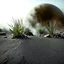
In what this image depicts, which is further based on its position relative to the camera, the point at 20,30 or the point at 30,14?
the point at 30,14

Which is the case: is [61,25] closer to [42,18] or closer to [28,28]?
[42,18]

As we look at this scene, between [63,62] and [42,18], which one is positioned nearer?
[63,62]

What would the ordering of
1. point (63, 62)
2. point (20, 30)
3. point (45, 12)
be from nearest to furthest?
point (63, 62) → point (20, 30) → point (45, 12)

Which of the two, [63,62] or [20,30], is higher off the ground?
[20,30]

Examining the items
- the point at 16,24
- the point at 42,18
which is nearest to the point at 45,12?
the point at 42,18

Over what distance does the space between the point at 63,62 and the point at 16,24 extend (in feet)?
12.4

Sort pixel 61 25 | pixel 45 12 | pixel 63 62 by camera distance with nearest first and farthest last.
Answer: pixel 63 62 → pixel 45 12 → pixel 61 25

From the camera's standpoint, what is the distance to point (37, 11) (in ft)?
22.5

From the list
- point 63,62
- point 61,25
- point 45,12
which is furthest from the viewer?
point 61,25

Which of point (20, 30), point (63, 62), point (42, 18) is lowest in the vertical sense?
point (63, 62)

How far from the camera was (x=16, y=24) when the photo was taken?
19.2ft

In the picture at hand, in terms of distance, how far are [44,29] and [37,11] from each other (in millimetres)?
970

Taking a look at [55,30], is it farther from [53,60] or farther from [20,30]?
[53,60]

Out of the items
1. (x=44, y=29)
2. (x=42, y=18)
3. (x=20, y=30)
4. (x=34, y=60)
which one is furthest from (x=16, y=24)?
(x=34, y=60)
